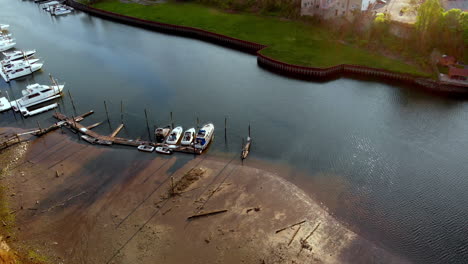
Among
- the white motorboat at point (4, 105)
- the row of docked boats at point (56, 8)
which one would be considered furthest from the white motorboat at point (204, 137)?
the row of docked boats at point (56, 8)

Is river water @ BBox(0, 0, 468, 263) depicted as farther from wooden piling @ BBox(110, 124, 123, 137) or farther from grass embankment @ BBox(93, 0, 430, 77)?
grass embankment @ BBox(93, 0, 430, 77)

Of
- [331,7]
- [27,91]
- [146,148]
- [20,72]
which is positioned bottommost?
[146,148]

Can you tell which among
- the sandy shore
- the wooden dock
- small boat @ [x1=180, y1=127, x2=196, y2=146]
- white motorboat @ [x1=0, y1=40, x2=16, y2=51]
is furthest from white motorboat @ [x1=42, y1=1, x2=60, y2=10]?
small boat @ [x1=180, y1=127, x2=196, y2=146]

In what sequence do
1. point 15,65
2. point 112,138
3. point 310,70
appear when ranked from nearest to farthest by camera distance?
1. point 112,138
2. point 310,70
3. point 15,65

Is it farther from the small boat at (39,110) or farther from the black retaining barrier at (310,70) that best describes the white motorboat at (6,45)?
the black retaining barrier at (310,70)

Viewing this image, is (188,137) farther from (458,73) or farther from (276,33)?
(458,73)

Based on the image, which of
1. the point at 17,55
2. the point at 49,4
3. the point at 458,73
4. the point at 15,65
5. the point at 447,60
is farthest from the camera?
the point at 49,4

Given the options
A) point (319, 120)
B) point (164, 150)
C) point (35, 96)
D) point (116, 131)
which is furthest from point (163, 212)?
point (35, 96)
